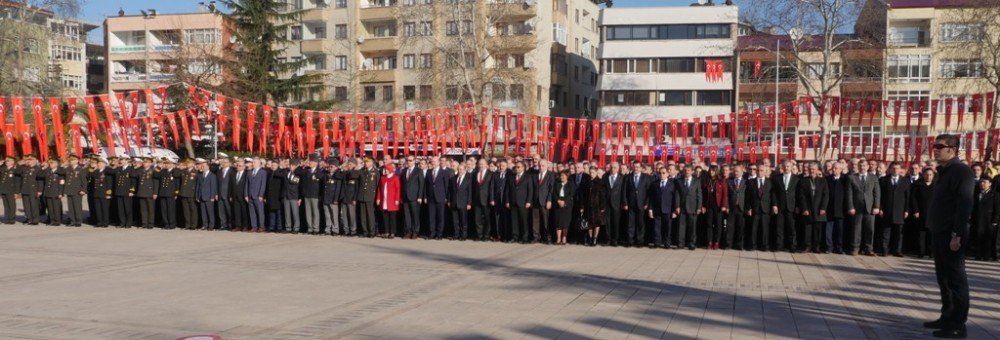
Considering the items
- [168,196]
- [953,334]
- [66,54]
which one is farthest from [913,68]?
[66,54]

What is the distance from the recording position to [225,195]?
20766 millimetres

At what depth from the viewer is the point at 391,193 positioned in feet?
63.3

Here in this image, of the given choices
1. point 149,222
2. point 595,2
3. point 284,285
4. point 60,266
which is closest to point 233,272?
point 284,285

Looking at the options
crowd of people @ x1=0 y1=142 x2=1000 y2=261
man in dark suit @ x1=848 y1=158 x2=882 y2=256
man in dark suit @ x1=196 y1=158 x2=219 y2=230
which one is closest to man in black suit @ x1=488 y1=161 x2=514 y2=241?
crowd of people @ x1=0 y1=142 x2=1000 y2=261

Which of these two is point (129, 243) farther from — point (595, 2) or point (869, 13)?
point (595, 2)

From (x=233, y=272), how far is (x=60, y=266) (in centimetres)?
272

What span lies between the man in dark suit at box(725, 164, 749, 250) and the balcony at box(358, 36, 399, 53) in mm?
46955

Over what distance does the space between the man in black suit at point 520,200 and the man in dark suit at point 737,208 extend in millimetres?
3820

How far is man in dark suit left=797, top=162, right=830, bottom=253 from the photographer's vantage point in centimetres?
1666

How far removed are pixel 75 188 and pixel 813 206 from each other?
54.4ft

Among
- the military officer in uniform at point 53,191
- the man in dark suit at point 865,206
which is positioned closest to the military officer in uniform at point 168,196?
the military officer in uniform at point 53,191

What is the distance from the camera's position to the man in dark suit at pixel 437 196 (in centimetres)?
1909

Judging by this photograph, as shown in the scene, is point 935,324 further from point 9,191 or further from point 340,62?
point 340,62

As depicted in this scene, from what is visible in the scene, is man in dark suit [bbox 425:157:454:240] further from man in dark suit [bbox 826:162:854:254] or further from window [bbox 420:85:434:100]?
window [bbox 420:85:434:100]
